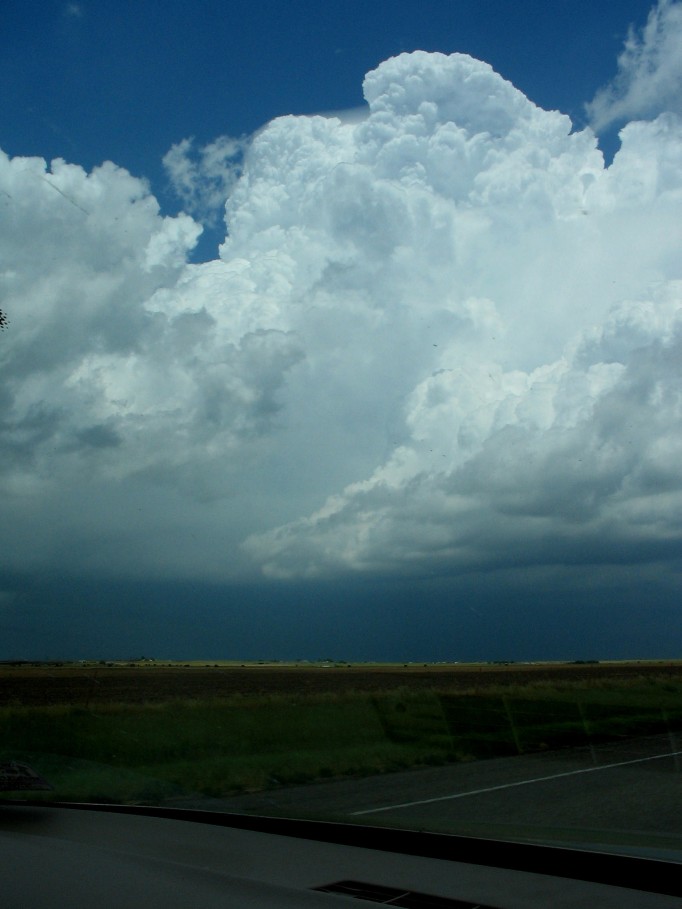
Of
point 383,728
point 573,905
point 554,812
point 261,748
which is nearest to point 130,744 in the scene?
point 261,748

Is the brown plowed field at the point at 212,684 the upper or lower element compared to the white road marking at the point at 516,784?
upper

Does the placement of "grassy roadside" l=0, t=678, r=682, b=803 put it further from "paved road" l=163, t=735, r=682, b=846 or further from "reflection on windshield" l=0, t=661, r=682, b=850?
"paved road" l=163, t=735, r=682, b=846

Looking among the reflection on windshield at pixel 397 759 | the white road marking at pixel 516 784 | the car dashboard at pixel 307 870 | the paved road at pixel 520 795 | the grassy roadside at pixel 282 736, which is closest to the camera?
the car dashboard at pixel 307 870

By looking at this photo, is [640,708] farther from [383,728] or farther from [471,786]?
[471,786]

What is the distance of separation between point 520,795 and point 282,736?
342 inches

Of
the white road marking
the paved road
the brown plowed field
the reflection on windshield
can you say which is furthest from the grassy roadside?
the brown plowed field

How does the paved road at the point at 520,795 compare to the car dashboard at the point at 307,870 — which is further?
the paved road at the point at 520,795

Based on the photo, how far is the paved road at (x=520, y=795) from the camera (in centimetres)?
923

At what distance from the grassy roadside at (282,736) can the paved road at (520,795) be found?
1176 millimetres

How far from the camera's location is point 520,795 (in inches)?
433

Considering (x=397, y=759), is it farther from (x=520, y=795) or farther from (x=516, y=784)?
(x=520, y=795)

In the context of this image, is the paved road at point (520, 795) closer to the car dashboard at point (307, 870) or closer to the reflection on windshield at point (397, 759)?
the reflection on windshield at point (397, 759)

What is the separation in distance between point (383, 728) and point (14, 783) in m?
14.2

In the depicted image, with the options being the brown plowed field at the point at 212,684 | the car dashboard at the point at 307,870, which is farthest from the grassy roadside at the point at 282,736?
the brown plowed field at the point at 212,684
